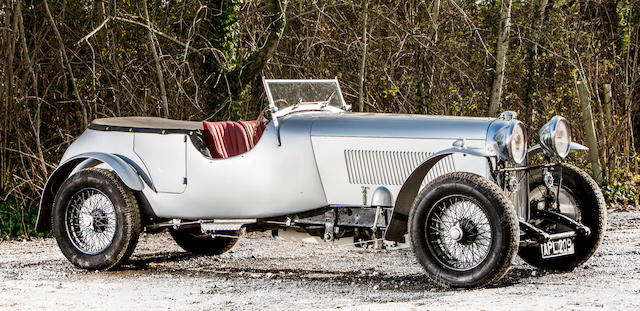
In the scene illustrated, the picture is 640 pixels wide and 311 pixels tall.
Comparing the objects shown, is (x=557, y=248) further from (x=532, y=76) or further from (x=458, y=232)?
(x=532, y=76)

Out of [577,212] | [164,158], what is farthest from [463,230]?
[164,158]

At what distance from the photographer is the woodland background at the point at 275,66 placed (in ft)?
33.6

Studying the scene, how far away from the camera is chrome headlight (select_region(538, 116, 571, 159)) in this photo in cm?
645

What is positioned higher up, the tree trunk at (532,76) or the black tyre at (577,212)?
the tree trunk at (532,76)

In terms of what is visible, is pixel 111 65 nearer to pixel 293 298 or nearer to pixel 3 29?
pixel 3 29

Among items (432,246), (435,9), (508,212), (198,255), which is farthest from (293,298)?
(435,9)

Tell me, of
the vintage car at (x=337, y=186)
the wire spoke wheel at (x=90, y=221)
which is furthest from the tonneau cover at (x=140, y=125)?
the wire spoke wheel at (x=90, y=221)

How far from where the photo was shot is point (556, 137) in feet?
21.2

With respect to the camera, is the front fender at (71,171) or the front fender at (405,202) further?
the front fender at (71,171)

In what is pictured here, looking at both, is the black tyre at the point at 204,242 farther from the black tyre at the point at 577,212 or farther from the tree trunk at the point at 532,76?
the tree trunk at the point at 532,76

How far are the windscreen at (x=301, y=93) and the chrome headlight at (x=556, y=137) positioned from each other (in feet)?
5.50

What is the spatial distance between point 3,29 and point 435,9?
16.8ft

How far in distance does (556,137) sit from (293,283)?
210 cm

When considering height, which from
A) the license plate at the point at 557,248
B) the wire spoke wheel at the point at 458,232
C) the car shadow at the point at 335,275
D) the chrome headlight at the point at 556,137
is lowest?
the car shadow at the point at 335,275
